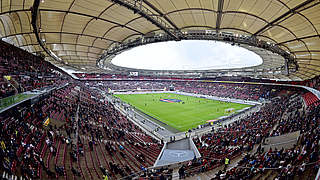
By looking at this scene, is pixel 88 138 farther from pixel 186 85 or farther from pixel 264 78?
pixel 186 85

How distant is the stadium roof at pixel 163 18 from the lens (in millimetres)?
10107

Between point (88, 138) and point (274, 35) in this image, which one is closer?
point (88, 138)

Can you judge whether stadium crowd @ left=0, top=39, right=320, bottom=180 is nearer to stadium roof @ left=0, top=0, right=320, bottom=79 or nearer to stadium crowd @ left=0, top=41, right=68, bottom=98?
stadium crowd @ left=0, top=41, right=68, bottom=98

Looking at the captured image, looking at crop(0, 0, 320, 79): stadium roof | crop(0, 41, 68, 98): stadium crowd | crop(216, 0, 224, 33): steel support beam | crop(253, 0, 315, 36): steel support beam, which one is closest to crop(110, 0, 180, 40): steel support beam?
crop(0, 0, 320, 79): stadium roof

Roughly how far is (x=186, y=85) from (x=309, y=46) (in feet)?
197

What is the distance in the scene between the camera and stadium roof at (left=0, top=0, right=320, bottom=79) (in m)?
10.1

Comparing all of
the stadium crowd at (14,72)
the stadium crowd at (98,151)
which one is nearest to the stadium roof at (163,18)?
the stadium crowd at (14,72)

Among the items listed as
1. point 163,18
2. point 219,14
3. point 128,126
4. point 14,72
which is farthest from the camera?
point 128,126

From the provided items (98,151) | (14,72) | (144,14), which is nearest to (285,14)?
(144,14)

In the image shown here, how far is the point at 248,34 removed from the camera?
605 inches

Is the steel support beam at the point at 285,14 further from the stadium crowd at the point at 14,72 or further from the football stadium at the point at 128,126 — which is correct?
the stadium crowd at the point at 14,72

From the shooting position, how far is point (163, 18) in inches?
520

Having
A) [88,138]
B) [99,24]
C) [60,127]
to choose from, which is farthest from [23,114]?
[99,24]

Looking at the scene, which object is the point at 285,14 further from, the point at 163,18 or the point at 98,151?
the point at 98,151
